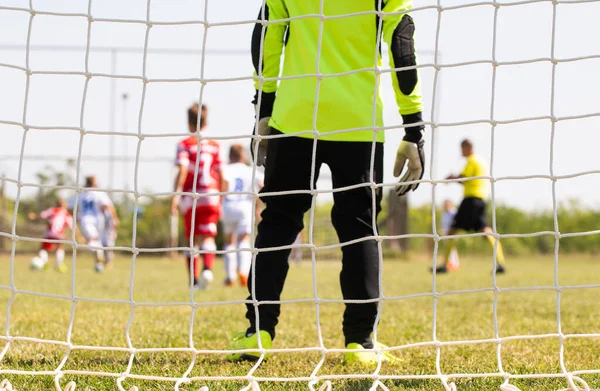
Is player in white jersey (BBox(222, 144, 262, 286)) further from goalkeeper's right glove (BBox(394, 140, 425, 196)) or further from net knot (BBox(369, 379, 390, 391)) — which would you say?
net knot (BBox(369, 379, 390, 391))

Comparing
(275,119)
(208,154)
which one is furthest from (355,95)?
(208,154)

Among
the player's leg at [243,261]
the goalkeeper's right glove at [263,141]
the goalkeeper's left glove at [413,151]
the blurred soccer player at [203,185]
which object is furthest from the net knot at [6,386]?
the player's leg at [243,261]

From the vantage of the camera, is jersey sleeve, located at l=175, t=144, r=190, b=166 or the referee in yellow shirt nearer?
jersey sleeve, located at l=175, t=144, r=190, b=166

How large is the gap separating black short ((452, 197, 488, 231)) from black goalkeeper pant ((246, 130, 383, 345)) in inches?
233

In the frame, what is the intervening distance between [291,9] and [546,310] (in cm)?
270

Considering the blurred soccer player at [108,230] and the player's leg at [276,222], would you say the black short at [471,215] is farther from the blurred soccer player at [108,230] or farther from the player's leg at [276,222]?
the player's leg at [276,222]

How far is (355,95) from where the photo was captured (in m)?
2.46

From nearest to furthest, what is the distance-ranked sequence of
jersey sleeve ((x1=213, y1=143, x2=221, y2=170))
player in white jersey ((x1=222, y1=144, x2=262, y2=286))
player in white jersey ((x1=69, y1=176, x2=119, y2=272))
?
jersey sleeve ((x1=213, y1=143, x2=221, y2=170)) → player in white jersey ((x1=222, y1=144, x2=262, y2=286)) → player in white jersey ((x1=69, y1=176, x2=119, y2=272))

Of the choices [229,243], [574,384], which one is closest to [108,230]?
[229,243]

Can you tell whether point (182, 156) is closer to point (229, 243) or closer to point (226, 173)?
point (226, 173)

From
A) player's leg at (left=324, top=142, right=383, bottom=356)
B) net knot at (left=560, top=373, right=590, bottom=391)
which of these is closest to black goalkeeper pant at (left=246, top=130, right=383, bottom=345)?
player's leg at (left=324, top=142, right=383, bottom=356)

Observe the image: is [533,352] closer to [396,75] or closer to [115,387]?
[396,75]

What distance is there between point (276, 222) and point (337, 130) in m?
0.41

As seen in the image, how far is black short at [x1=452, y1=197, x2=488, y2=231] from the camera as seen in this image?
8.23m
